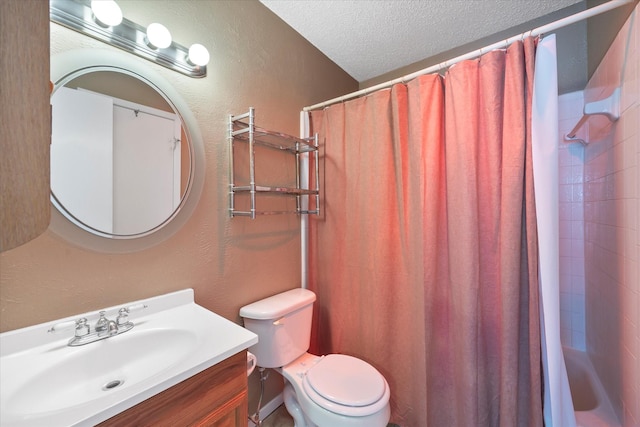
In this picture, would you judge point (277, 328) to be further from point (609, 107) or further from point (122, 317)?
point (609, 107)

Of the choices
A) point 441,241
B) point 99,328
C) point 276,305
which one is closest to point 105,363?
point 99,328

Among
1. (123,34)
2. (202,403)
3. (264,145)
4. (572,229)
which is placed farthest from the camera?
(572,229)

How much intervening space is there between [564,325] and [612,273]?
27.5 inches

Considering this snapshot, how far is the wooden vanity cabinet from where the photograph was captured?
2.10ft

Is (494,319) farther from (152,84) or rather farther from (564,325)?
(152,84)

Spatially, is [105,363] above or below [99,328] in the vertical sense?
below

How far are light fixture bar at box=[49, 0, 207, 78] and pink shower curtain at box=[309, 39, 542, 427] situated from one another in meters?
0.88

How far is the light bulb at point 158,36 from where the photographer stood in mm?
1009

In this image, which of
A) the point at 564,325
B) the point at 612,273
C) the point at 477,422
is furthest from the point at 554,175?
the point at 564,325

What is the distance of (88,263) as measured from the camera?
35.7 inches

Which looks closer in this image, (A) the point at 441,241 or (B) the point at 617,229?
(B) the point at 617,229

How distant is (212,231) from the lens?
1.26 metres

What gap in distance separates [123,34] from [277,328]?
1.47 metres

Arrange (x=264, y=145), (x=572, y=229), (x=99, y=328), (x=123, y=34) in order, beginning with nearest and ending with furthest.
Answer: (x=99, y=328) < (x=123, y=34) < (x=264, y=145) < (x=572, y=229)
